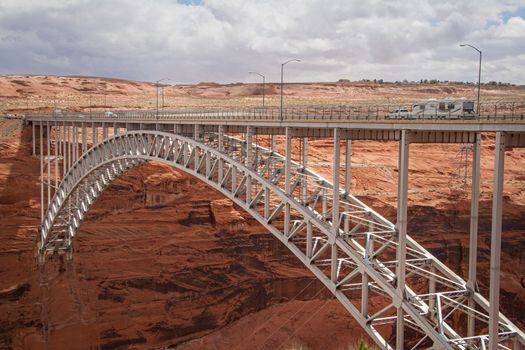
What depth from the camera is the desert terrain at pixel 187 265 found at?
32.7 metres

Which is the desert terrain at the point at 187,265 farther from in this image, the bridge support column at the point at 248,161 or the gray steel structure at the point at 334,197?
the bridge support column at the point at 248,161

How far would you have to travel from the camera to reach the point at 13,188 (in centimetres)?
3366

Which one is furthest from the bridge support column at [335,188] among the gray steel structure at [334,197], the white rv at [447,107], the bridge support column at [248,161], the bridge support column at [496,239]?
the bridge support column at [496,239]

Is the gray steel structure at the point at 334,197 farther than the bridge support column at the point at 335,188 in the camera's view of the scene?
No

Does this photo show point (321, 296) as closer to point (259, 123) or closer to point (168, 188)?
point (168, 188)

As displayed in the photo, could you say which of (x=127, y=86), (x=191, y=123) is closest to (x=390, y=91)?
(x=127, y=86)

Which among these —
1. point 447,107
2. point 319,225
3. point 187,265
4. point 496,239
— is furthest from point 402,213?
point 187,265

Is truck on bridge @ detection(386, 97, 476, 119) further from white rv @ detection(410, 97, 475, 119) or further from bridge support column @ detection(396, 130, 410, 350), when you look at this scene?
bridge support column @ detection(396, 130, 410, 350)

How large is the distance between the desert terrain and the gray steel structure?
5.22ft

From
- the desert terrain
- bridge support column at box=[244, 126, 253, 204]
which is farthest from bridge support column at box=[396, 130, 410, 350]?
the desert terrain

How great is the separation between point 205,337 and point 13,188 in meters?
13.4

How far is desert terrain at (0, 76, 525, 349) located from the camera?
107ft

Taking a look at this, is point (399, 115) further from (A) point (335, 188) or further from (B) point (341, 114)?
(B) point (341, 114)

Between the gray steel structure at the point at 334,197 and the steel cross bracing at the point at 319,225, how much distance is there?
45mm
